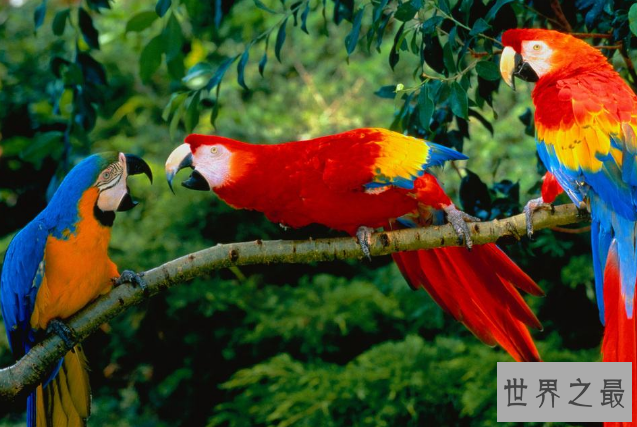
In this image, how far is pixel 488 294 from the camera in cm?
114

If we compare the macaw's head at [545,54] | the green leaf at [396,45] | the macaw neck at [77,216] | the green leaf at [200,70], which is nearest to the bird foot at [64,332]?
the macaw neck at [77,216]

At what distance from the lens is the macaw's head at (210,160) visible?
1.05m

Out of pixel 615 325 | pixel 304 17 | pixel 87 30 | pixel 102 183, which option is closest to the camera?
pixel 615 325

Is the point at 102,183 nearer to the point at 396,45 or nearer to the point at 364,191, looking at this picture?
the point at 364,191

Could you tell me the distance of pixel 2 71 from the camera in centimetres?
321

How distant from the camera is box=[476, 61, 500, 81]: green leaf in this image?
41.4 inches

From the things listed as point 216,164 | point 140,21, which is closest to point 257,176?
point 216,164

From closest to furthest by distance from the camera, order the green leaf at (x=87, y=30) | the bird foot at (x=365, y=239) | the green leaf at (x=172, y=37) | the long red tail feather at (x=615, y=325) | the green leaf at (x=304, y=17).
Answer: the long red tail feather at (x=615, y=325) < the bird foot at (x=365, y=239) < the green leaf at (x=304, y=17) < the green leaf at (x=172, y=37) < the green leaf at (x=87, y=30)

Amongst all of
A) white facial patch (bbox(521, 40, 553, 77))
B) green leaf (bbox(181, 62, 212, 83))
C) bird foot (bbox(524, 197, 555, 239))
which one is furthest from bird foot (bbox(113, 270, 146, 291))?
white facial patch (bbox(521, 40, 553, 77))

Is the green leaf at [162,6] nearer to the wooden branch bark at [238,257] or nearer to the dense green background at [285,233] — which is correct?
the dense green background at [285,233]

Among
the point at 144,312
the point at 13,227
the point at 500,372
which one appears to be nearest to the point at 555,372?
the point at 500,372

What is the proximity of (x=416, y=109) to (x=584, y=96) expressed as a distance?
13.4 inches

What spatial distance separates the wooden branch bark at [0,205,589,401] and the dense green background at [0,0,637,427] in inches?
6.5

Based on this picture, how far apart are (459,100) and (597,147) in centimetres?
20
